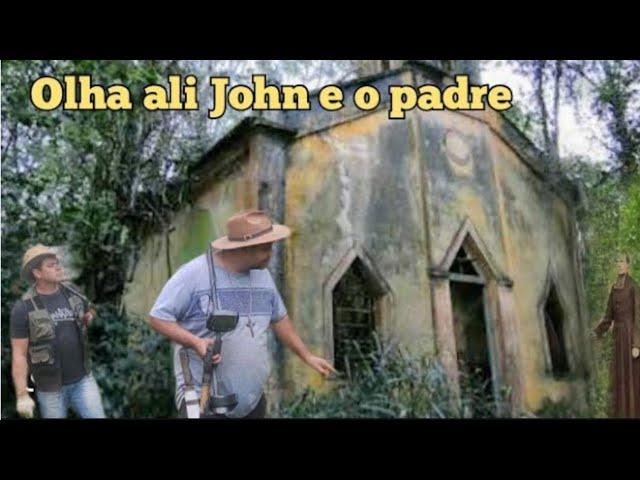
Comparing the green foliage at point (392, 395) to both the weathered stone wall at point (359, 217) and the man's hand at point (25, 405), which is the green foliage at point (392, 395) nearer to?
the weathered stone wall at point (359, 217)

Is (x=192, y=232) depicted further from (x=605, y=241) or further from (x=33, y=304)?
(x=605, y=241)

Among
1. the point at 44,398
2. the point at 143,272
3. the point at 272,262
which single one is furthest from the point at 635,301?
the point at 44,398

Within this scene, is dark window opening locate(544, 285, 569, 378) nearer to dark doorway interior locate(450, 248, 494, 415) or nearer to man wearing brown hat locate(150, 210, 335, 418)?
dark doorway interior locate(450, 248, 494, 415)

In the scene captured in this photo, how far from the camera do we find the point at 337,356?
5188 millimetres

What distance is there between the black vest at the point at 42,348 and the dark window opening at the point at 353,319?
1554 mm

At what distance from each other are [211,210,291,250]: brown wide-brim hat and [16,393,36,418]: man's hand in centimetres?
141

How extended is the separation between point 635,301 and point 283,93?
2.59 meters

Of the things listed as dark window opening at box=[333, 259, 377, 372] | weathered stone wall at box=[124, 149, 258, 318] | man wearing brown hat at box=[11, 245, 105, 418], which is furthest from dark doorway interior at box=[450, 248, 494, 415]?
man wearing brown hat at box=[11, 245, 105, 418]

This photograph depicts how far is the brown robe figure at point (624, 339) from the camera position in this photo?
5207 mm

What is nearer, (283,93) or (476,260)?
(283,93)
